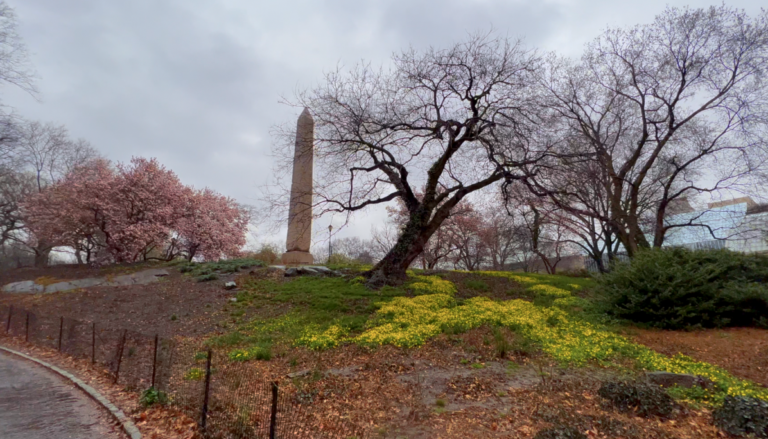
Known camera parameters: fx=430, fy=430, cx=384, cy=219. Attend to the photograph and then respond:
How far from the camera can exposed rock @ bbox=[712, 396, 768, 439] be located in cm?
436

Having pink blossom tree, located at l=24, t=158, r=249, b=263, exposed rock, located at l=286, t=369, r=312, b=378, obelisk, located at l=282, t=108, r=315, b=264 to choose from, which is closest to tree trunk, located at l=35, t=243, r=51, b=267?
pink blossom tree, located at l=24, t=158, r=249, b=263

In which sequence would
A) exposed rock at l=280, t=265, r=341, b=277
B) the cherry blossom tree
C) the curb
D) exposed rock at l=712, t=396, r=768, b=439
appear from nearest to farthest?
exposed rock at l=712, t=396, r=768, b=439 < the curb < exposed rock at l=280, t=265, r=341, b=277 < the cherry blossom tree

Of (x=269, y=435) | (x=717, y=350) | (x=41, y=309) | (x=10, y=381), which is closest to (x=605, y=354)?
(x=717, y=350)

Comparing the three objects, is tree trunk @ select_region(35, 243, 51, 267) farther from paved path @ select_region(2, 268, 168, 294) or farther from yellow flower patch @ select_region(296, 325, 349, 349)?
yellow flower patch @ select_region(296, 325, 349, 349)

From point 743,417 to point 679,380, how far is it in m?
1.44

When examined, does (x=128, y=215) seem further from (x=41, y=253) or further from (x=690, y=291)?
(x=690, y=291)

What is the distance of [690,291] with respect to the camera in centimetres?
998

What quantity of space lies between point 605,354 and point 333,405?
5024mm

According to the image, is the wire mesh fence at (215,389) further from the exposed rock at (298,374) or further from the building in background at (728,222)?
the building in background at (728,222)

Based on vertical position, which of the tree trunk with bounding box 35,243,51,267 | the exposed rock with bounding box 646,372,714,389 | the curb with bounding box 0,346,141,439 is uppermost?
the tree trunk with bounding box 35,243,51,267

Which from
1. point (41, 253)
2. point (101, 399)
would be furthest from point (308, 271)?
point (41, 253)

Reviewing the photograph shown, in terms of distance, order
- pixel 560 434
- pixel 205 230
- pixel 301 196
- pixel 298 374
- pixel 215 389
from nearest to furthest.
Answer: pixel 560 434 → pixel 215 389 → pixel 298 374 → pixel 301 196 → pixel 205 230

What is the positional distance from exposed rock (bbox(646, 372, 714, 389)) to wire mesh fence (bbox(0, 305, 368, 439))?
416cm

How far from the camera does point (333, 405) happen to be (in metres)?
5.73
